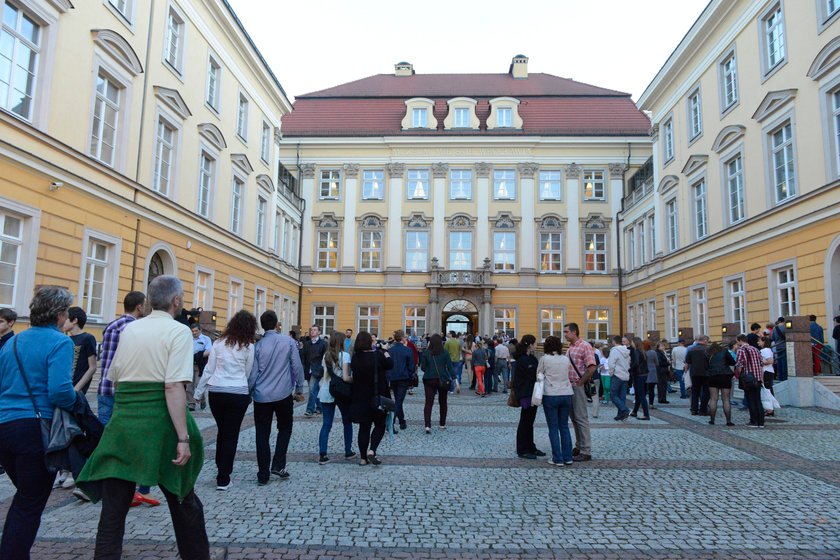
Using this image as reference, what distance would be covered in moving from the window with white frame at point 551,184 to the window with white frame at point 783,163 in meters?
18.1

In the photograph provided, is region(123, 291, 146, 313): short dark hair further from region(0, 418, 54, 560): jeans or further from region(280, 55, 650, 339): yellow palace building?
region(280, 55, 650, 339): yellow palace building

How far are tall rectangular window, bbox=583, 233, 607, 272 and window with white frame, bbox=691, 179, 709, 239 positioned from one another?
37.2 ft

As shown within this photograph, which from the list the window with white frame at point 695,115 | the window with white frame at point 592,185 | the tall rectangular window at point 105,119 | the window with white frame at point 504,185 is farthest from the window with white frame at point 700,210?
the tall rectangular window at point 105,119

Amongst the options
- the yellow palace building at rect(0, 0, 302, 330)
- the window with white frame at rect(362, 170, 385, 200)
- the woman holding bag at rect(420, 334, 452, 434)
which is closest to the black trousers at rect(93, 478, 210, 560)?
the woman holding bag at rect(420, 334, 452, 434)

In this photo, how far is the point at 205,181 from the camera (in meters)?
21.4

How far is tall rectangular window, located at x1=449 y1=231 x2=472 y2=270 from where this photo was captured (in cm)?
3634

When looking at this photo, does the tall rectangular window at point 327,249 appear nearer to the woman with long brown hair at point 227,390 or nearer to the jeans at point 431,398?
the jeans at point 431,398

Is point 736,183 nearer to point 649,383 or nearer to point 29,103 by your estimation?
point 649,383

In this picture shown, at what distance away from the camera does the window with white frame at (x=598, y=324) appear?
35.4 meters

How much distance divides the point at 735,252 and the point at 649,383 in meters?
9.62

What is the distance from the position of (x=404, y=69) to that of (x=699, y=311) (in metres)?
29.9

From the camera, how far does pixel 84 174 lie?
44.8ft

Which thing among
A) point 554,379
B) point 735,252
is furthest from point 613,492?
point 735,252

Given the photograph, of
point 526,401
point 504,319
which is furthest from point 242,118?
point 526,401
